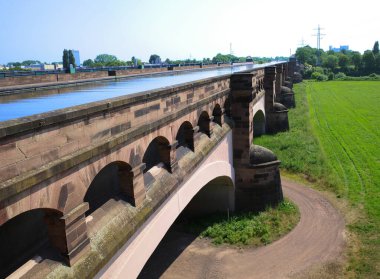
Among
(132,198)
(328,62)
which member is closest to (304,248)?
(132,198)

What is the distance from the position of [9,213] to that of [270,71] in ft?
102

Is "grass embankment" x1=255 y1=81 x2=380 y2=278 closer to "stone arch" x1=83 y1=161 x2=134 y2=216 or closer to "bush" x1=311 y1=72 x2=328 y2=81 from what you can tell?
"stone arch" x1=83 y1=161 x2=134 y2=216

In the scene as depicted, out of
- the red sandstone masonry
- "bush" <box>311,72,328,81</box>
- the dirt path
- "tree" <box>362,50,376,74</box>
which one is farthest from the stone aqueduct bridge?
"tree" <box>362,50,376,74</box>

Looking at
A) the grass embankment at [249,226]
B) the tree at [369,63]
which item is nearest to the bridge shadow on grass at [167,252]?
the grass embankment at [249,226]

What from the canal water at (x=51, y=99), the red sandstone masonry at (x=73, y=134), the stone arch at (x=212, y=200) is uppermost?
the canal water at (x=51, y=99)

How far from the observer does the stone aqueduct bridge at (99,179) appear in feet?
17.0

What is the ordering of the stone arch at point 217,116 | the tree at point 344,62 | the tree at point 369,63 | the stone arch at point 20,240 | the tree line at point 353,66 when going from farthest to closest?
the tree at point 344,62 → the tree line at point 353,66 → the tree at point 369,63 → the stone arch at point 217,116 → the stone arch at point 20,240

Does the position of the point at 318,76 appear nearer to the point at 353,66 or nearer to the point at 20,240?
the point at 353,66

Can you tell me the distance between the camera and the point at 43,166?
17.6 feet

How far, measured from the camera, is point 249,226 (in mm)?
17625

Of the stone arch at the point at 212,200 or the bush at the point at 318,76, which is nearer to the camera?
the stone arch at the point at 212,200

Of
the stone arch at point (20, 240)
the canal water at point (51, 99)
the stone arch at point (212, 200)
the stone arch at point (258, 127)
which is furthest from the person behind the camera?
the stone arch at point (258, 127)

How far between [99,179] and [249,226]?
29.0 feet

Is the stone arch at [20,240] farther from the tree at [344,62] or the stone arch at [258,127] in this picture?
the tree at [344,62]
